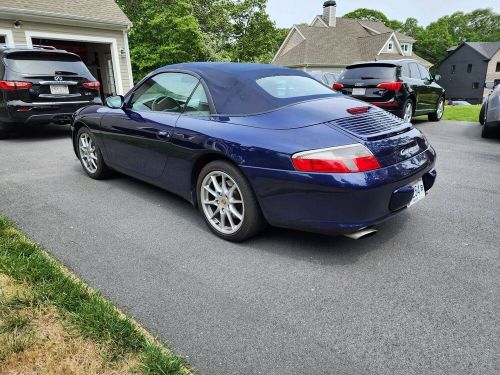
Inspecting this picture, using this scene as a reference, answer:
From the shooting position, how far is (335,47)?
3503cm

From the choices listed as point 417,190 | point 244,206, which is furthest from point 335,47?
point 244,206

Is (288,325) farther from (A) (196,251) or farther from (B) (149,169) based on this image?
(B) (149,169)

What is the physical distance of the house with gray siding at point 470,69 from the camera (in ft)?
170

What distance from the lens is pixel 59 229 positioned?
3.40m

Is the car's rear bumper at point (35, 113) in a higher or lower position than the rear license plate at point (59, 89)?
lower

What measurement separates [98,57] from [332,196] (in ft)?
57.1

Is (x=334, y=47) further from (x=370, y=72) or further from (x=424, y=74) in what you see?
(x=370, y=72)

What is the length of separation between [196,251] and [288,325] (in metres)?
1.12

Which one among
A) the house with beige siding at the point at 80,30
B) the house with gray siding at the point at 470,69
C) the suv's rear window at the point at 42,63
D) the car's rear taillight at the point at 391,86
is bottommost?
the house with gray siding at the point at 470,69

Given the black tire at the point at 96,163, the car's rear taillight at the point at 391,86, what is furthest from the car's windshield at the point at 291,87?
the car's rear taillight at the point at 391,86

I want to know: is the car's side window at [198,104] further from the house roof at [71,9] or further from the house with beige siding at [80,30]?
the house roof at [71,9]

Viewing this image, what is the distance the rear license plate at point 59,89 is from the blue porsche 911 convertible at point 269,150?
13.4 ft

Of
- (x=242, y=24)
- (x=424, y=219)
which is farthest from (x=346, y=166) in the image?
(x=242, y=24)

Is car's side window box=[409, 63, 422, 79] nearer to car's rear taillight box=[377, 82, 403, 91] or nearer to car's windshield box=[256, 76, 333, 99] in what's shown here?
car's rear taillight box=[377, 82, 403, 91]
